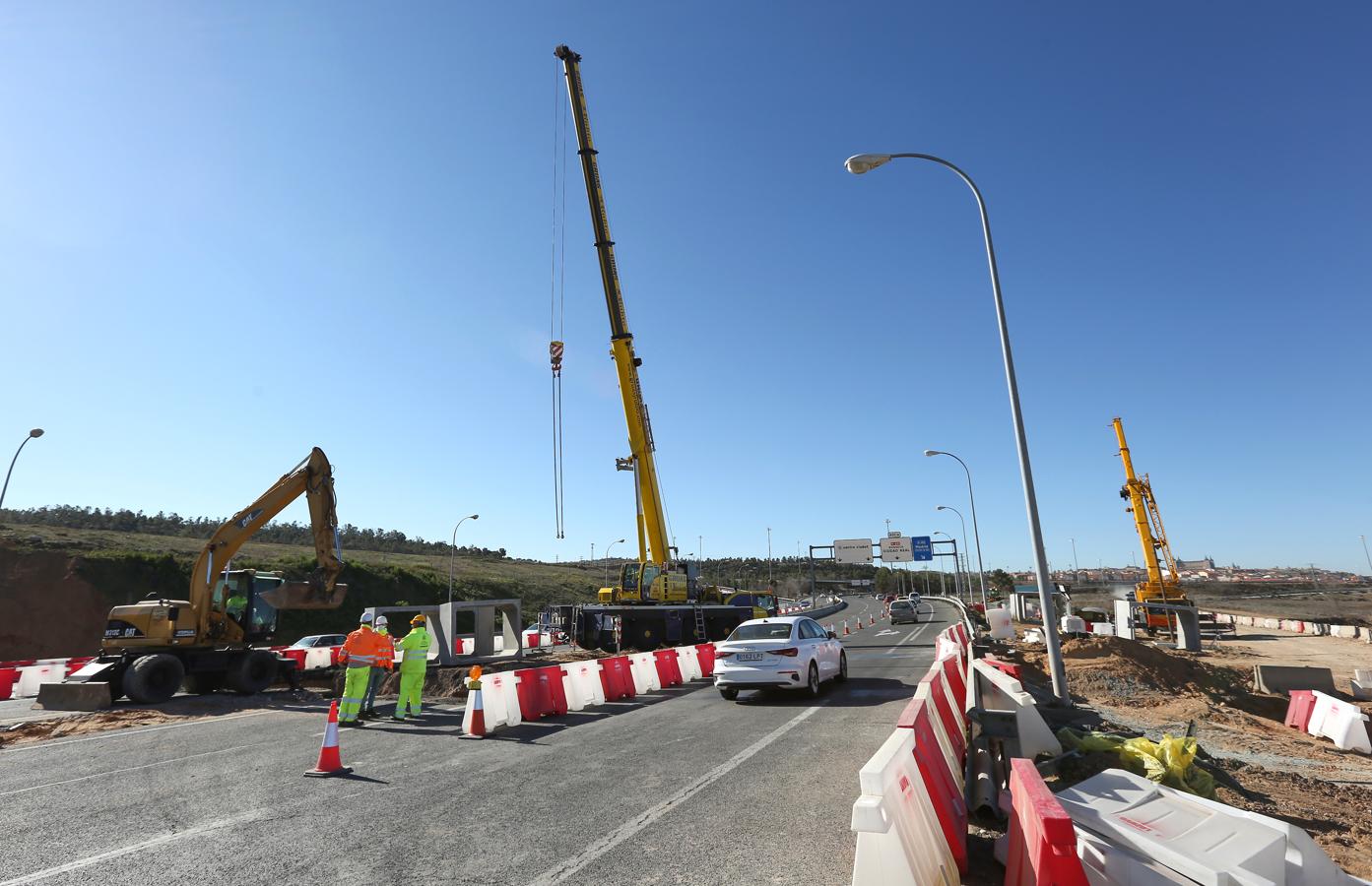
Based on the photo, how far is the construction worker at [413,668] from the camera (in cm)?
1182

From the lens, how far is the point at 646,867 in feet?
15.4

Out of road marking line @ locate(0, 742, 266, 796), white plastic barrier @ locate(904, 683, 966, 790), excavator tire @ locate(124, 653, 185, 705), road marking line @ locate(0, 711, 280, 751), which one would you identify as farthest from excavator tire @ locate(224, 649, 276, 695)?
white plastic barrier @ locate(904, 683, 966, 790)

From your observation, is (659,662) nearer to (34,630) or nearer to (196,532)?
(34,630)

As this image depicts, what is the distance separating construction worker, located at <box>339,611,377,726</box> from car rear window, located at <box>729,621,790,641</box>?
6235mm

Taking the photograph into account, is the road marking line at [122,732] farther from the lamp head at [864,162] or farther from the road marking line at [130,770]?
the lamp head at [864,162]

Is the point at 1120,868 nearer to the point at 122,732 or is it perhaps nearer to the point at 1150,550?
the point at 122,732

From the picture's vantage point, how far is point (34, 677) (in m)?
18.5

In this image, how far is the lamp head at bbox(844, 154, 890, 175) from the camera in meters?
11.1

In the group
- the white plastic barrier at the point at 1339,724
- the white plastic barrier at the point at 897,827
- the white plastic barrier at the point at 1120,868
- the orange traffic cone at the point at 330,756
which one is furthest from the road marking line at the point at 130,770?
the white plastic barrier at the point at 1339,724

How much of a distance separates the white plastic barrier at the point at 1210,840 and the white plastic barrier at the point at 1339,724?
29.9ft

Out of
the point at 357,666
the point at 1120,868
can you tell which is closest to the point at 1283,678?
the point at 1120,868

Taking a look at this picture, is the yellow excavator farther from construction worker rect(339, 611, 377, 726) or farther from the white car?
the white car

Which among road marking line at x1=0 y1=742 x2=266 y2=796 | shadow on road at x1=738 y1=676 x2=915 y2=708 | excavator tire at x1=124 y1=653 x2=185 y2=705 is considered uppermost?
excavator tire at x1=124 y1=653 x2=185 y2=705

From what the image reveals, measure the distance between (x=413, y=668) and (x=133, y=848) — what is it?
21.8 ft
